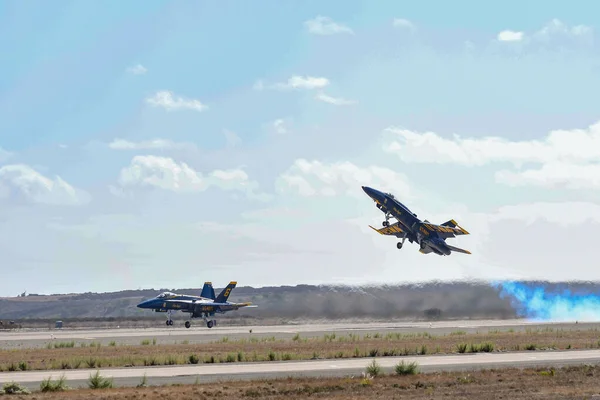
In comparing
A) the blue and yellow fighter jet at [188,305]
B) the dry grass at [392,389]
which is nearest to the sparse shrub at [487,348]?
the dry grass at [392,389]

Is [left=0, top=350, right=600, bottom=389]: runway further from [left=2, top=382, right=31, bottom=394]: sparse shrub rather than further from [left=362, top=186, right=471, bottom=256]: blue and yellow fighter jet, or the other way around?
[left=362, top=186, right=471, bottom=256]: blue and yellow fighter jet

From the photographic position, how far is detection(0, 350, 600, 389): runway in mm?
36938

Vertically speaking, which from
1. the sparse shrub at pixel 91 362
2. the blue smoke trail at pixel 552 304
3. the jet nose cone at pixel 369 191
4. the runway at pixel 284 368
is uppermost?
the jet nose cone at pixel 369 191

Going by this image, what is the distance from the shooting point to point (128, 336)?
2987 inches

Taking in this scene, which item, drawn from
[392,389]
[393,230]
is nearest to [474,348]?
[392,389]

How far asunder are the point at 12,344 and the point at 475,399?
48.5m

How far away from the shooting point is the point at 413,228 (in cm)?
7850

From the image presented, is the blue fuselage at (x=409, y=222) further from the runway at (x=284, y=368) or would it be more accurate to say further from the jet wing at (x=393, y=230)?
the runway at (x=284, y=368)

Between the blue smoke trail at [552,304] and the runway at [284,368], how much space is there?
5164cm

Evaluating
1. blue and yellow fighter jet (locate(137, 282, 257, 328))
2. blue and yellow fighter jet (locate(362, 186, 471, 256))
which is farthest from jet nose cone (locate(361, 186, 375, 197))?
blue and yellow fighter jet (locate(137, 282, 257, 328))

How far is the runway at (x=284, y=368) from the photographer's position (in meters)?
36.9

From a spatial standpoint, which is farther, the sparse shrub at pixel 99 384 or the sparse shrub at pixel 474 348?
the sparse shrub at pixel 474 348

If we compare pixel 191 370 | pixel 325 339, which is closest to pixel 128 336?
pixel 325 339

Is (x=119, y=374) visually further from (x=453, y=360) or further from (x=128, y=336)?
(x=128, y=336)
